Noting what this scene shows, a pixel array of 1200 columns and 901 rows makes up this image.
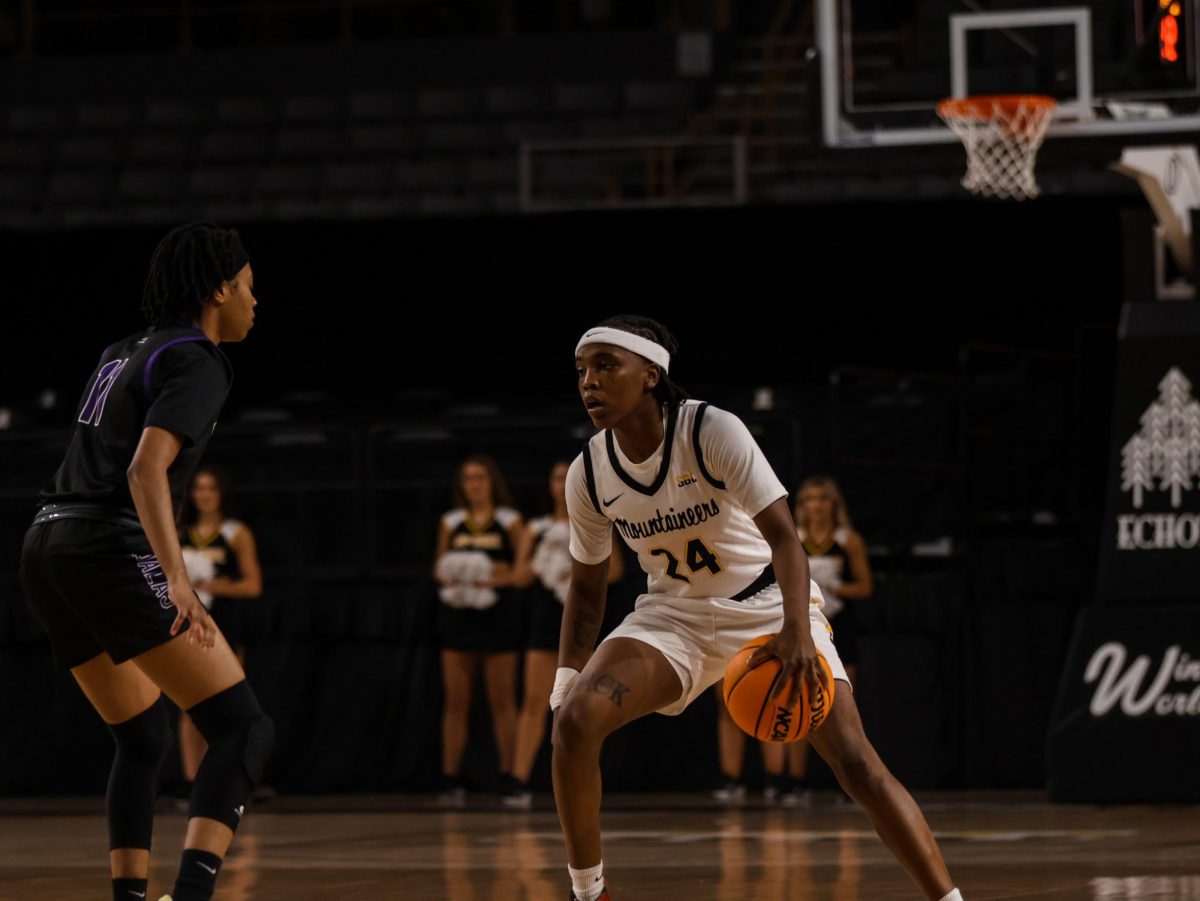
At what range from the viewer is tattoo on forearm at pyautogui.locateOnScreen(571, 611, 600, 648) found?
19.6ft

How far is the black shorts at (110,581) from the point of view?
539cm

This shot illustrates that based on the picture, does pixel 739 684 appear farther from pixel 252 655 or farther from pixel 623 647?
pixel 252 655

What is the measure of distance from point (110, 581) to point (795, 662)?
185cm

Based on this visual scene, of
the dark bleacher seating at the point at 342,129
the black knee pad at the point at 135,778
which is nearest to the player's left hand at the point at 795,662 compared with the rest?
the black knee pad at the point at 135,778

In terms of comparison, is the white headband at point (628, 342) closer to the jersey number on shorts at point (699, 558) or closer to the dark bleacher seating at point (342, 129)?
the jersey number on shorts at point (699, 558)

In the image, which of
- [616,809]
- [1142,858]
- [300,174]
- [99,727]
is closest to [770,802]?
[616,809]

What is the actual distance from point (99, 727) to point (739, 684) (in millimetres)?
8432

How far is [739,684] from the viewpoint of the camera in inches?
218

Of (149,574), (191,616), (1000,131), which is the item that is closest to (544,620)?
(1000,131)

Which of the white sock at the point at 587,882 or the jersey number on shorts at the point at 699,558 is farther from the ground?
the jersey number on shorts at the point at 699,558

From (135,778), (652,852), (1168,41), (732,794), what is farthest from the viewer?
(732,794)

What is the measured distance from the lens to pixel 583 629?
5.97 meters

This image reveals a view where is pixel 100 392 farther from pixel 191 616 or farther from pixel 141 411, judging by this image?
pixel 191 616

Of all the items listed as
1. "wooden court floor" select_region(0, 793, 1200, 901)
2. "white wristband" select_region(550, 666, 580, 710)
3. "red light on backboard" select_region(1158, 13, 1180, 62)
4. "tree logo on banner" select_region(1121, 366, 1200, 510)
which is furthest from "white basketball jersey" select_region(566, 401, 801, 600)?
"red light on backboard" select_region(1158, 13, 1180, 62)
